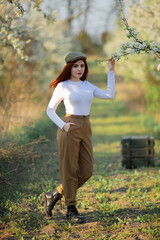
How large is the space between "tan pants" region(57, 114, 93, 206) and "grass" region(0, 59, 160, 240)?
1.33ft

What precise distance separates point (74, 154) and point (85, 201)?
1067 millimetres

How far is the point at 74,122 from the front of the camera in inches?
125

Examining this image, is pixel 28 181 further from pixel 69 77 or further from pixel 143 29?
pixel 143 29

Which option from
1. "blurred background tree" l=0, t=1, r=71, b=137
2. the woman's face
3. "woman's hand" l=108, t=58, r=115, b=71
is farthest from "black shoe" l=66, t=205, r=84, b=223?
"blurred background tree" l=0, t=1, r=71, b=137

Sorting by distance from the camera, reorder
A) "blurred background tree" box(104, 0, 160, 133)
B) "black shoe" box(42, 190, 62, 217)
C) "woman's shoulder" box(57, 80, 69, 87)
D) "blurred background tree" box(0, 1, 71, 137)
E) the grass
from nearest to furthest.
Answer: the grass < "woman's shoulder" box(57, 80, 69, 87) < "black shoe" box(42, 190, 62, 217) < "blurred background tree" box(0, 1, 71, 137) < "blurred background tree" box(104, 0, 160, 133)

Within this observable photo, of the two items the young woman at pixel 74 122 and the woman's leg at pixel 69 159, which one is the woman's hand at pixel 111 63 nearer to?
the young woman at pixel 74 122

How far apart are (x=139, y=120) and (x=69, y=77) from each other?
27.5 feet

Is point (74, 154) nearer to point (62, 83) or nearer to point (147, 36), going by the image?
point (62, 83)

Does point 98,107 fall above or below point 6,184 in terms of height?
above

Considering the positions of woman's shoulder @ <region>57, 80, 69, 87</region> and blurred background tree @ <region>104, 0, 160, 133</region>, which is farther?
blurred background tree @ <region>104, 0, 160, 133</region>

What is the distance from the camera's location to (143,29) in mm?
7746

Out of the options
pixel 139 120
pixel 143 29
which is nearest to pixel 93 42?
pixel 139 120

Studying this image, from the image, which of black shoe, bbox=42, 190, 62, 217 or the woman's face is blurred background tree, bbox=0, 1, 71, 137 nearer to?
the woman's face

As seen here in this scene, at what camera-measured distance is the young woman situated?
10.4ft
